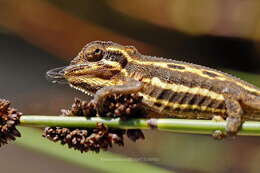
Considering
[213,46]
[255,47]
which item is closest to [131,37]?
[213,46]

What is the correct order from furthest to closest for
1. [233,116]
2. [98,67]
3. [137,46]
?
[137,46]
[98,67]
[233,116]

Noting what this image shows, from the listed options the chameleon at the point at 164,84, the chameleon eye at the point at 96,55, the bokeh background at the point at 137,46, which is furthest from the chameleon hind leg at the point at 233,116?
the bokeh background at the point at 137,46

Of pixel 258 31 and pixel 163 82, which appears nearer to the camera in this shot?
pixel 163 82

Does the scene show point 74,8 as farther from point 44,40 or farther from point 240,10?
point 240,10

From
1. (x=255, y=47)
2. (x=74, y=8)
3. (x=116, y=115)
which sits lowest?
(x=116, y=115)

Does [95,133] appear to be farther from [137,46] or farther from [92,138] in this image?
[137,46]

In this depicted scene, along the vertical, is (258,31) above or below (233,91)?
above

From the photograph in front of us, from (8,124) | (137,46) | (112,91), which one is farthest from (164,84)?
(137,46)
